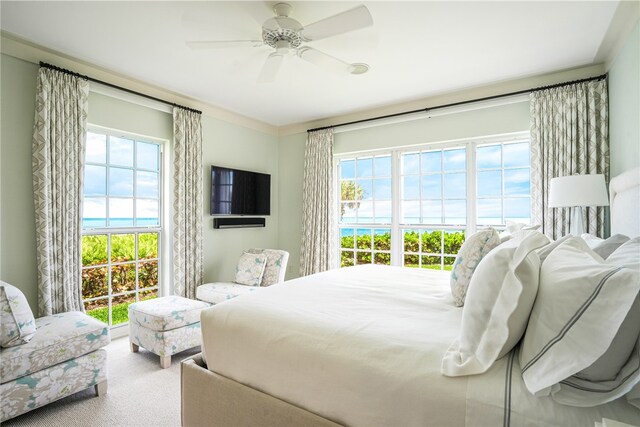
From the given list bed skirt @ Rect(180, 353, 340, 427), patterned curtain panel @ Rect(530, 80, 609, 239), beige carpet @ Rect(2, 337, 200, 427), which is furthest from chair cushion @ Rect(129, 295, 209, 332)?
patterned curtain panel @ Rect(530, 80, 609, 239)

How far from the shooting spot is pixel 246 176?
4.62m

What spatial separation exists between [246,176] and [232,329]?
3.29 m

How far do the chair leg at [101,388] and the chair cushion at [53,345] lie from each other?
10.4 inches

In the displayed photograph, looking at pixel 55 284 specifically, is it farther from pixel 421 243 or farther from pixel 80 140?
pixel 421 243

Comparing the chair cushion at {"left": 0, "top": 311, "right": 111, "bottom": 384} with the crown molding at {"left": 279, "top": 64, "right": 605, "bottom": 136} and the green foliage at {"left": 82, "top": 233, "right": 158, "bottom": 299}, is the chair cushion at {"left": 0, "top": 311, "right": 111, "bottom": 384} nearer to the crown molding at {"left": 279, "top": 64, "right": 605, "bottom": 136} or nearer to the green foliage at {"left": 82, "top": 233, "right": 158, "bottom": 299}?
the green foliage at {"left": 82, "top": 233, "right": 158, "bottom": 299}

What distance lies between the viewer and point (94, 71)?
311cm

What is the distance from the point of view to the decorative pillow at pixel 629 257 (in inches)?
38.4

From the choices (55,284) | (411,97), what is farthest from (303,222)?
(55,284)

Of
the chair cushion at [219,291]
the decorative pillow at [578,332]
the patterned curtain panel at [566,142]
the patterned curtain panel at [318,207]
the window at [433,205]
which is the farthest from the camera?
the patterned curtain panel at [318,207]

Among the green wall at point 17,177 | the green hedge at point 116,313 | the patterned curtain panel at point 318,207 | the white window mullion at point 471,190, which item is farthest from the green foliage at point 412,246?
the green wall at point 17,177

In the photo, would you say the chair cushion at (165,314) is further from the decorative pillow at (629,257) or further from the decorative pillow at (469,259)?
the decorative pillow at (629,257)

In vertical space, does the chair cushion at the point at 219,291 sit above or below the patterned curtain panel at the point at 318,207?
below

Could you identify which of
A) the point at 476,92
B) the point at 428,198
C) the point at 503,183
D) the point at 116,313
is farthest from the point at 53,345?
the point at 476,92

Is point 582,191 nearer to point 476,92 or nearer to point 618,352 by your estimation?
point 476,92
